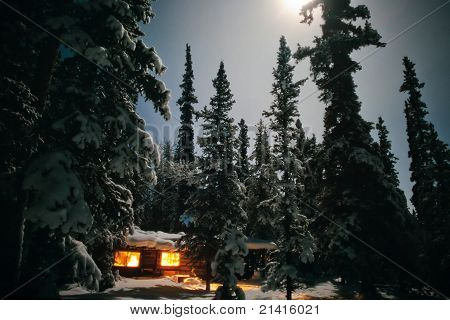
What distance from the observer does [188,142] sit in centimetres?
3553

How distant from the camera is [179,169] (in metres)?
28.5

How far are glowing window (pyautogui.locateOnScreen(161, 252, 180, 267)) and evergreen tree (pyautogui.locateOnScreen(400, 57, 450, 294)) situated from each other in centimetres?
1993

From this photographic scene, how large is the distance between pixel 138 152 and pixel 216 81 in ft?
52.7

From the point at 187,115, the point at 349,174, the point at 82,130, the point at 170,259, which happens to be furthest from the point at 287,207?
the point at 187,115

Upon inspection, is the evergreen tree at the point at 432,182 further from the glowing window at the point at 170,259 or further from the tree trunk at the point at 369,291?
the glowing window at the point at 170,259

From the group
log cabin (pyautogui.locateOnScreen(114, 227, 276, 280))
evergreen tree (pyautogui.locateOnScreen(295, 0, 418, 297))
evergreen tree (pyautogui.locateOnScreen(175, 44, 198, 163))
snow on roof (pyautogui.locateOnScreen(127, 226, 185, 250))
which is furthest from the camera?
evergreen tree (pyautogui.locateOnScreen(175, 44, 198, 163))

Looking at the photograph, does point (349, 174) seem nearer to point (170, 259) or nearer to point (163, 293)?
point (163, 293)

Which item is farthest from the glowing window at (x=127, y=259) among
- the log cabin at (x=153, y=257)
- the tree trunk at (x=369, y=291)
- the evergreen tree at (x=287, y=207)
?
the tree trunk at (x=369, y=291)

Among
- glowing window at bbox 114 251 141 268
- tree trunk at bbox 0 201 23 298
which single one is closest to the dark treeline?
tree trunk at bbox 0 201 23 298

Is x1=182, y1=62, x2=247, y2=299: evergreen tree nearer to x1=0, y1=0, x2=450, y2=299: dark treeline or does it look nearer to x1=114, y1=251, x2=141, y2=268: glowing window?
x1=0, y1=0, x2=450, y2=299: dark treeline

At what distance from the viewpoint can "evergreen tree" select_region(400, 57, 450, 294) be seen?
60.4ft

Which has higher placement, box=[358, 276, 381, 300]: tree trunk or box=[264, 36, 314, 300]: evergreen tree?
box=[264, 36, 314, 300]: evergreen tree

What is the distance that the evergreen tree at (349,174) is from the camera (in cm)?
1487

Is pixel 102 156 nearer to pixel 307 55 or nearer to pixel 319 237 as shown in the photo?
pixel 319 237
